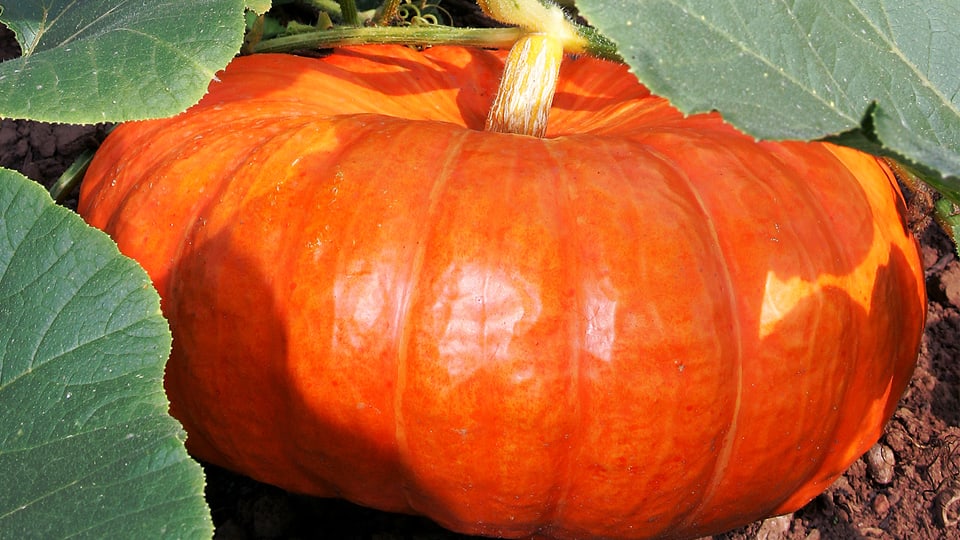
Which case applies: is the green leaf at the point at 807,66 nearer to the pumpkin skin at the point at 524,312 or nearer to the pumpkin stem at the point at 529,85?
the pumpkin skin at the point at 524,312

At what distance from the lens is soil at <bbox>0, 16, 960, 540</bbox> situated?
6.69ft

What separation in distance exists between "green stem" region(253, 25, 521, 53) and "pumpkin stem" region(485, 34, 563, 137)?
0.07 m

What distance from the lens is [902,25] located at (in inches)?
59.9

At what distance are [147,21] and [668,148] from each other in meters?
0.85

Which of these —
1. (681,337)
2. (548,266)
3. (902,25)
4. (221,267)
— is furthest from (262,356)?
(902,25)

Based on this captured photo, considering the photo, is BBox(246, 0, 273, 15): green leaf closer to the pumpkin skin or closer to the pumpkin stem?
the pumpkin skin

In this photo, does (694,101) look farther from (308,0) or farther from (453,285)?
(308,0)

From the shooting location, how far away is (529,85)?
1.76 metres

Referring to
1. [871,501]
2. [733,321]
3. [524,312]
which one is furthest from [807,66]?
[871,501]

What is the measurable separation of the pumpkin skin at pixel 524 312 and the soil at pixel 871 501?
0.30 metres

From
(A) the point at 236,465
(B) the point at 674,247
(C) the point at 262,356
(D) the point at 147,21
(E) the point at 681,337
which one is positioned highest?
(D) the point at 147,21

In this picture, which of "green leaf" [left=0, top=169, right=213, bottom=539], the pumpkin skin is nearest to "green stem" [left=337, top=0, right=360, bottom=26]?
the pumpkin skin

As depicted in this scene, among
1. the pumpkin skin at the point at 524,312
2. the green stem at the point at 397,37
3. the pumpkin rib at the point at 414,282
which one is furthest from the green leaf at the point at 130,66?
the green stem at the point at 397,37

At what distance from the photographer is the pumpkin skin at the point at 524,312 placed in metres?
1.49
